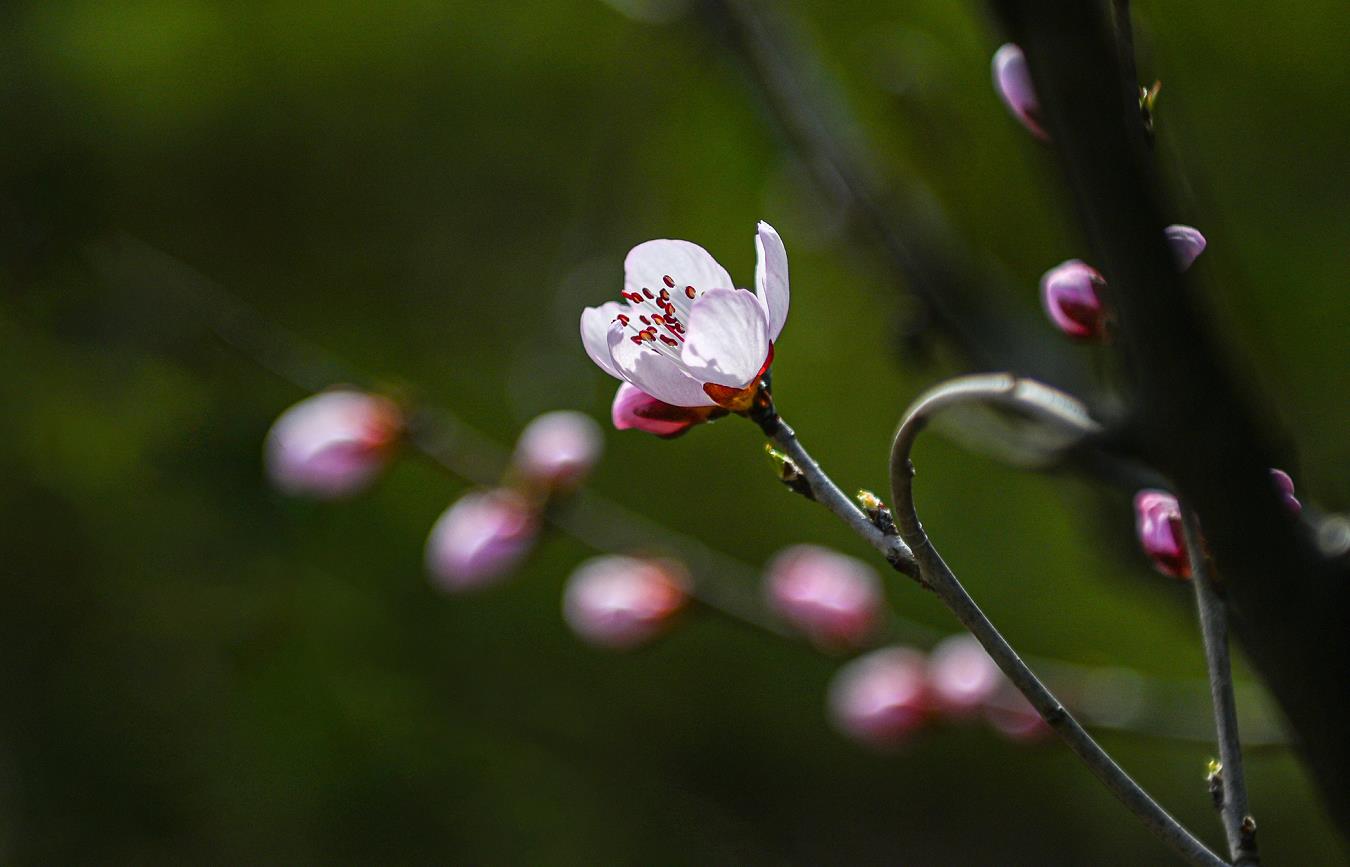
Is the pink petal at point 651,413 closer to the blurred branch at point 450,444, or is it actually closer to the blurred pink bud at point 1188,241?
the blurred pink bud at point 1188,241

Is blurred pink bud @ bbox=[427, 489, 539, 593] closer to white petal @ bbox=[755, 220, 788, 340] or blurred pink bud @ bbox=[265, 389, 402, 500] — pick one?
blurred pink bud @ bbox=[265, 389, 402, 500]

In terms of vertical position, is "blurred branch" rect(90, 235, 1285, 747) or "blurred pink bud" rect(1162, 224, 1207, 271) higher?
"blurred pink bud" rect(1162, 224, 1207, 271)

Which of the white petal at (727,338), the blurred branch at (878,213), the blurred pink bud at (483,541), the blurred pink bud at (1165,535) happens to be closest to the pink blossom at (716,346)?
the white petal at (727,338)

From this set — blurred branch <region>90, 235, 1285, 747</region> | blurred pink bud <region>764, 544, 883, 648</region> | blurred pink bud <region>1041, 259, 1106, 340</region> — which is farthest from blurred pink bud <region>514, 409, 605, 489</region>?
blurred pink bud <region>1041, 259, 1106, 340</region>

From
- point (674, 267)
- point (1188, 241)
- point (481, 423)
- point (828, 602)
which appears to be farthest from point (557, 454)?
point (481, 423)

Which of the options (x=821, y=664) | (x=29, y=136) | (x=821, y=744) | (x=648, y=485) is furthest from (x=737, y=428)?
(x=29, y=136)

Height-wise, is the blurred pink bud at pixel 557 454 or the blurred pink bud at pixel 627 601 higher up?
the blurred pink bud at pixel 557 454
